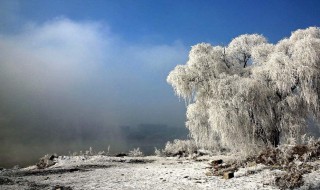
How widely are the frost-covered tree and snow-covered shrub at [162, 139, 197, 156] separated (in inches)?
208

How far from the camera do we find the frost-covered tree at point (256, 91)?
2061 cm

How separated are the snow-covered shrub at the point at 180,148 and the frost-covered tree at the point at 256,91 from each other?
5281 mm

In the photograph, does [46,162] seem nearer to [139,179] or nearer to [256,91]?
[139,179]

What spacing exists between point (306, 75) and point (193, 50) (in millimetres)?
7280

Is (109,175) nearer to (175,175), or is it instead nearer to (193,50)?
(175,175)

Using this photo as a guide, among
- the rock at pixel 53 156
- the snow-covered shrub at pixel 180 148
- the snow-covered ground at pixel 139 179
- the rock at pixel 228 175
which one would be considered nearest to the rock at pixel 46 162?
the rock at pixel 53 156

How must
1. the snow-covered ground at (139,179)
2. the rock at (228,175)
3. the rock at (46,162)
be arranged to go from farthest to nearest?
the rock at (46,162) < the rock at (228,175) < the snow-covered ground at (139,179)

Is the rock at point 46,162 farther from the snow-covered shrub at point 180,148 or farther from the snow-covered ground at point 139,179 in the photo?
the snow-covered shrub at point 180,148

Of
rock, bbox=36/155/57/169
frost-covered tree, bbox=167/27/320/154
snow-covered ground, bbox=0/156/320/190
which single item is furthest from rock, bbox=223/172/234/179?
rock, bbox=36/155/57/169

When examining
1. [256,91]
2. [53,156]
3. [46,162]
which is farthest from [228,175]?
[53,156]

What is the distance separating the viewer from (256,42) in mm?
27250

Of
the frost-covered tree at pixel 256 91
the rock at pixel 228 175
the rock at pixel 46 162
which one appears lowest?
the rock at pixel 228 175

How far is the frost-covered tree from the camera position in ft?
67.6

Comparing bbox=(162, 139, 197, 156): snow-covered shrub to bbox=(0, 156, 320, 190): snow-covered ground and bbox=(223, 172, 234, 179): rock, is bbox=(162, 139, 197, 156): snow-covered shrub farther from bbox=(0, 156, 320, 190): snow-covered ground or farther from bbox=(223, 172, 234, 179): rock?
bbox=(223, 172, 234, 179): rock
